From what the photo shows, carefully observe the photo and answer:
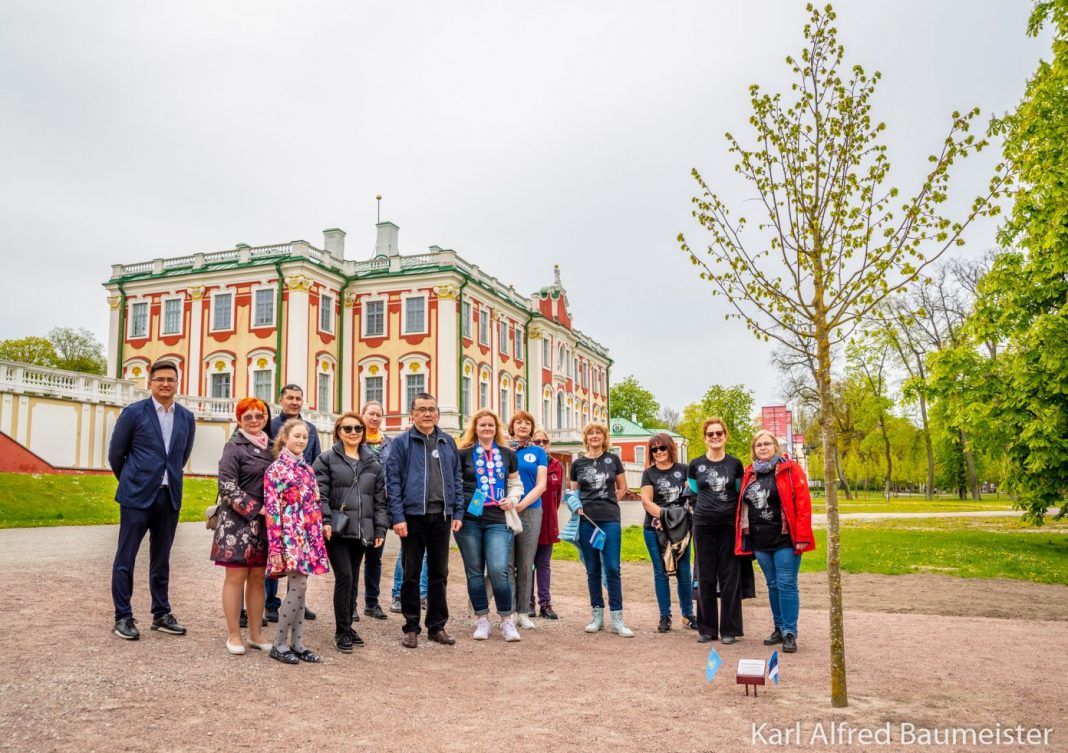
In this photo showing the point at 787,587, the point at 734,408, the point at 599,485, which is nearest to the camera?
the point at 787,587

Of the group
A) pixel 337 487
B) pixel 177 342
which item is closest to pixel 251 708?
pixel 337 487

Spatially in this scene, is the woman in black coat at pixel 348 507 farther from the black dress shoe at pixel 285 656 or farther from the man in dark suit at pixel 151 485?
the man in dark suit at pixel 151 485

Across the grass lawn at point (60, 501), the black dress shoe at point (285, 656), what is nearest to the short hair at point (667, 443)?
the black dress shoe at point (285, 656)

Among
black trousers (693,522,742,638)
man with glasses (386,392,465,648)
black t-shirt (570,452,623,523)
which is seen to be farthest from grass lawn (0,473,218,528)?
black trousers (693,522,742,638)

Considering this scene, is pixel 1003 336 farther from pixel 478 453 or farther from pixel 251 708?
pixel 251 708

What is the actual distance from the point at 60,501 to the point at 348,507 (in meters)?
15.9

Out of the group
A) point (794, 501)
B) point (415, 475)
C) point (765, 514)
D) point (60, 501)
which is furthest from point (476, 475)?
point (60, 501)

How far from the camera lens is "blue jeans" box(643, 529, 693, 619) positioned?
7941 millimetres

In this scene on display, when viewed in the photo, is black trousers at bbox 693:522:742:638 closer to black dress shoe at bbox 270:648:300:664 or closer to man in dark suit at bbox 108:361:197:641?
black dress shoe at bbox 270:648:300:664

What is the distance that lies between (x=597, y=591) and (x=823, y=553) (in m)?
8.61

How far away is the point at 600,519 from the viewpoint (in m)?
7.98

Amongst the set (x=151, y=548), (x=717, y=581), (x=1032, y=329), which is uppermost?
(x=1032, y=329)

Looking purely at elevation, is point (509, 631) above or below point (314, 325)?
below

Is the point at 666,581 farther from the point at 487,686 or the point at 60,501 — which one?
the point at 60,501
